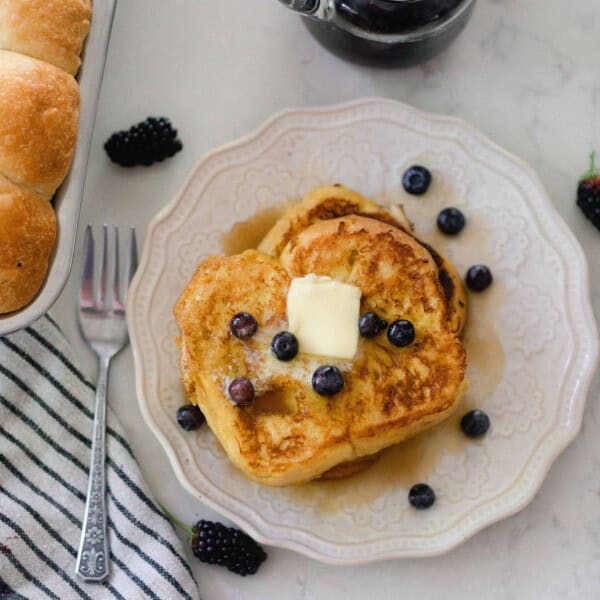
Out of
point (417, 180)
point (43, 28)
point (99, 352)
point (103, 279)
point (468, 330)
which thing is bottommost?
point (99, 352)

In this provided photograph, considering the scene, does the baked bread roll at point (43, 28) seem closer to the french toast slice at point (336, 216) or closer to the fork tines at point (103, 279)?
Answer: the fork tines at point (103, 279)

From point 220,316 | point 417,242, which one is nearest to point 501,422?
point 417,242

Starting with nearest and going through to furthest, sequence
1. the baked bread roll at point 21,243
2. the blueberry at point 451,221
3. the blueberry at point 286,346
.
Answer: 1. the baked bread roll at point 21,243
2. the blueberry at point 286,346
3. the blueberry at point 451,221

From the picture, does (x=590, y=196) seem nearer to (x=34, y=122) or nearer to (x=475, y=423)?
(x=475, y=423)

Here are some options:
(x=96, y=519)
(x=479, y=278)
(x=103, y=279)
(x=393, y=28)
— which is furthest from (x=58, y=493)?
(x=393, y=28)

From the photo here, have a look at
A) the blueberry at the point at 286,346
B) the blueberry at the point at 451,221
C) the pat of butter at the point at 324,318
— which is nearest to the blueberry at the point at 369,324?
the pat of butter at the point at 324,318

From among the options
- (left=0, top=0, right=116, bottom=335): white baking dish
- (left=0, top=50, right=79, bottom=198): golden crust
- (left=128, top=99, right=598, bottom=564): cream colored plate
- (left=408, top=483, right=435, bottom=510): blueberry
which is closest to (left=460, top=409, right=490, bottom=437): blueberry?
(left=128, top=99, right=598, bottom=564): cream colored plate
